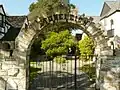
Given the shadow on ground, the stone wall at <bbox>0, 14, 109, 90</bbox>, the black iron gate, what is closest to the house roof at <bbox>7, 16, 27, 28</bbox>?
the black iron gate

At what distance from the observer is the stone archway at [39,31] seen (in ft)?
25.5

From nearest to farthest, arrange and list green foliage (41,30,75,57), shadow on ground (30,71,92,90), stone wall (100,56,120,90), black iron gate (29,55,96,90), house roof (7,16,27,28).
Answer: stone wall (100,56,120,90), black iron gate (29,55,96,90), shadow on ground (30,71,92,90), green foliage (41,30,75,57), house roof (7,16,27,28)

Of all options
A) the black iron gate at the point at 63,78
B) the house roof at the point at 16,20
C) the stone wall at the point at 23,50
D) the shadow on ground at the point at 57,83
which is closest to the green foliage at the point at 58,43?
the black iron gate at the point at 63,78

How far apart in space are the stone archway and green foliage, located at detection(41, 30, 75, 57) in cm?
1631

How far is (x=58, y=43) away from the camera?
2492cm

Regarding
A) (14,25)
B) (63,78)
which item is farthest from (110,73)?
(14,25)

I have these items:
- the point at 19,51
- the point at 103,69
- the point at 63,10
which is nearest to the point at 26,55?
the point at 19,51

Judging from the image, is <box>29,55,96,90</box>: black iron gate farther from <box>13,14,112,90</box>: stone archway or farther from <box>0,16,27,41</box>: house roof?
<box>0,16,27,41</box>: house roof

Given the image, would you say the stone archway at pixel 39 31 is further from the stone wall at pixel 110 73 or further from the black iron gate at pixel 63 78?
the black iron gate at pixel 63 78

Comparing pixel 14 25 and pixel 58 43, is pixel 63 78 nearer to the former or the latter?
pixel 58 43

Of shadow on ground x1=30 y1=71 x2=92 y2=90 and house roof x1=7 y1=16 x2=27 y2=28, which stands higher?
house roof x1=7 y1=16 x2=27 y2=28

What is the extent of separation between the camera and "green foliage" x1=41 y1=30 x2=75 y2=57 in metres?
24.4

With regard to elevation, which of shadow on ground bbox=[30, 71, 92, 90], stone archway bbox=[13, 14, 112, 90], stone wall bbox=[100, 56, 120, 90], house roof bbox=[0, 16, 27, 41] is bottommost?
shadow on ground bbox=[30, 71, 92, 90]

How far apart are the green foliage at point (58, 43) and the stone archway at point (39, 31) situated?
16310 mm
